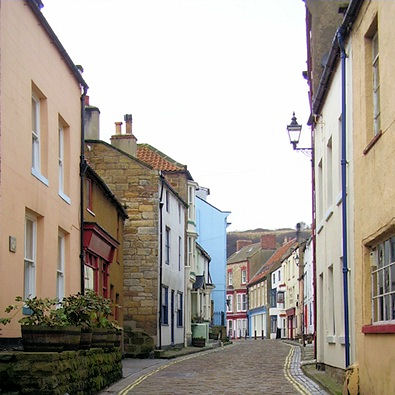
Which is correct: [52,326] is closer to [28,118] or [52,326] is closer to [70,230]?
[28,118]

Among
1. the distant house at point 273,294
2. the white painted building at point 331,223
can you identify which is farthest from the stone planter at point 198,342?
the distant house at point 273,294

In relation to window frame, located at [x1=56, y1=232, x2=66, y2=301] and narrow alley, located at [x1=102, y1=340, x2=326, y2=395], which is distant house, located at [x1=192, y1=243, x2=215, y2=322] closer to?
narrow alley, located at [x1=102, y1=340, x2=326, y2=395]

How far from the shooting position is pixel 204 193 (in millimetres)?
60625

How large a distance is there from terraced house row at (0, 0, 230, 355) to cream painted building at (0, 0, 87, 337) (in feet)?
0.06

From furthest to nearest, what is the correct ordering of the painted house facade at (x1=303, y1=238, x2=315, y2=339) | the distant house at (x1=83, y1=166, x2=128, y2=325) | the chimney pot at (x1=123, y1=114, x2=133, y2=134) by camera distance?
1. the painted house facade at (x1=303, y1=238, x2=315, y2=339)
2. the chimney pot at (x1=123, y1=114, x2=133, y2=134)
3. the distant house at (x1=83, y1=166, x2=128, y2=325)

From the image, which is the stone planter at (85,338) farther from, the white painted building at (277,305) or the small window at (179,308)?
the white painted building at (277,305)

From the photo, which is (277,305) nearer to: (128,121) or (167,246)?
(167,246)

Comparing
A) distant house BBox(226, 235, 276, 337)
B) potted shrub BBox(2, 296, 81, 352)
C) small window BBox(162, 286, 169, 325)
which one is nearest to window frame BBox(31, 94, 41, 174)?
potted shrub BBox(2, 296, 81, 352)

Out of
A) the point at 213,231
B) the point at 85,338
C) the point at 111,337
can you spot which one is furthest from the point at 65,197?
the point at 213,231

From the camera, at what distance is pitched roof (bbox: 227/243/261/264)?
92312 mm

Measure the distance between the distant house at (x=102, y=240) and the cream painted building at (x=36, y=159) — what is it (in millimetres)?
1704

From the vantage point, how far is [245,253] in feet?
311

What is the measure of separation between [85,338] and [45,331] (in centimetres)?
196

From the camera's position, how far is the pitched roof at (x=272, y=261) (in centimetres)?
7749
